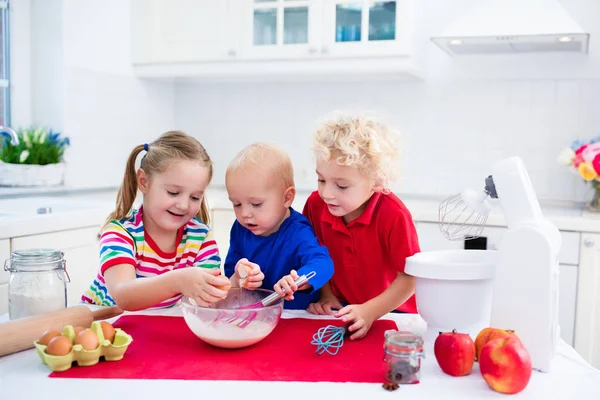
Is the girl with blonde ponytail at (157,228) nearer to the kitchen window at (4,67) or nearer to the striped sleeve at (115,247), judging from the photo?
the striped sleeve at (115,247)

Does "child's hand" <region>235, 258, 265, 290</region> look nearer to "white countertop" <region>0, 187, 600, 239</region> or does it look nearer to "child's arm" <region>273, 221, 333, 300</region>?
"child's arm" <region>273, 221, 333, 300</region>

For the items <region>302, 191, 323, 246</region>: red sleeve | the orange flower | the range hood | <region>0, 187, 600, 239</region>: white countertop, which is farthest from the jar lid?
the orange flower

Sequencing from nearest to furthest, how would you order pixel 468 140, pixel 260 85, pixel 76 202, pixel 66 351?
pixel 66 351 → pixel 76 202 → pixel 468 140 → pixel 260 85

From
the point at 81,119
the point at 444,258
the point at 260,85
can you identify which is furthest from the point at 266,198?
the point at 260,85

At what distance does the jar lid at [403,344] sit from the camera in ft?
3.06

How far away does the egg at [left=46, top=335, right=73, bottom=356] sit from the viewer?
97cm

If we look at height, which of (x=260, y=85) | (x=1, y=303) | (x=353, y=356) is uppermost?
(x=260, y=85)

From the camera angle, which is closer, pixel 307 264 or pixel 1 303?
pixel 307 264

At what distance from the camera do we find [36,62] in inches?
122

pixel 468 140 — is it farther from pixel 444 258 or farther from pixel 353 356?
pixel 353 356

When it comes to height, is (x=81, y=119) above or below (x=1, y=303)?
above

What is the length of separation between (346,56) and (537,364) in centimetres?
225

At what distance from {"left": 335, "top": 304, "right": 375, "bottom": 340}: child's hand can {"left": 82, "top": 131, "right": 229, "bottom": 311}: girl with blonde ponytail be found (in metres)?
0.30

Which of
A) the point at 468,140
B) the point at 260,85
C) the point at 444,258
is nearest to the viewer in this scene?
the point at 444,258
